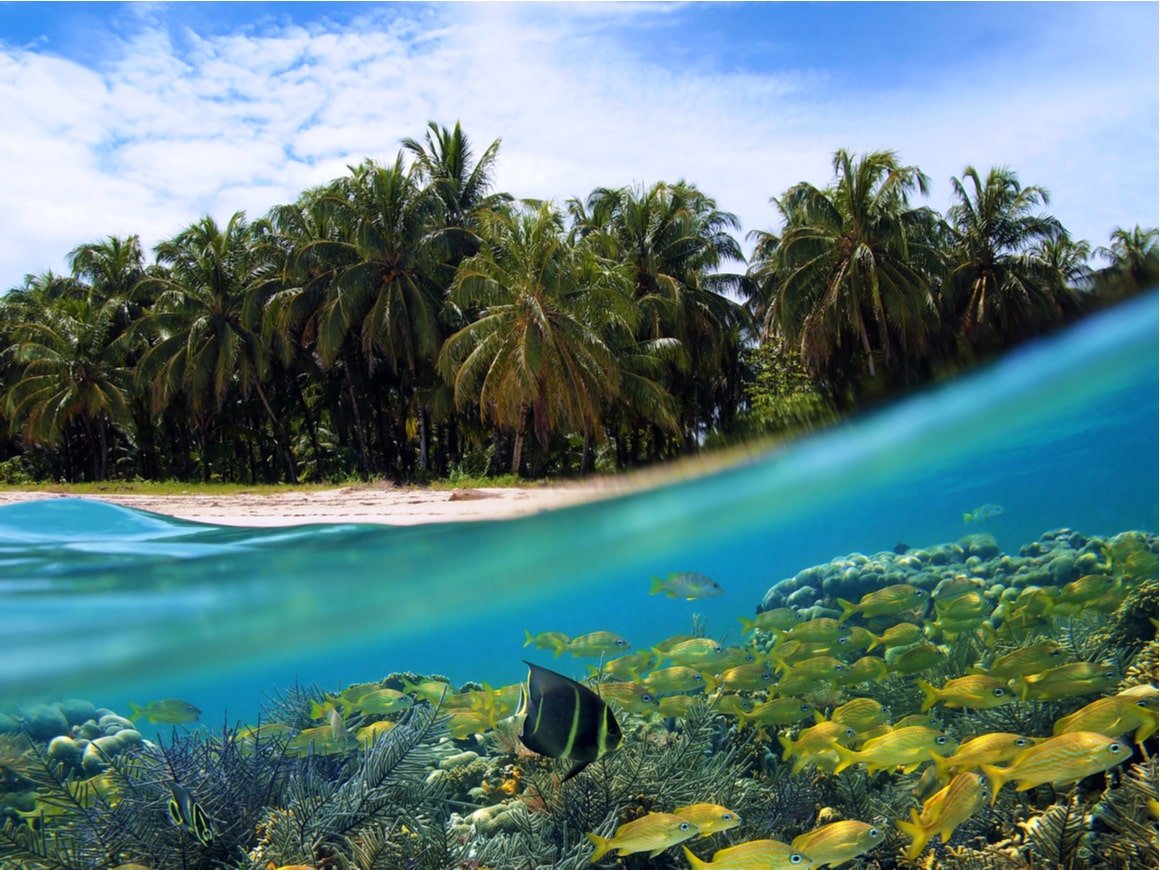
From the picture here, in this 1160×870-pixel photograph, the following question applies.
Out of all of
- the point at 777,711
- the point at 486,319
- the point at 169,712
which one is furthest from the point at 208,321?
the point at 777,711

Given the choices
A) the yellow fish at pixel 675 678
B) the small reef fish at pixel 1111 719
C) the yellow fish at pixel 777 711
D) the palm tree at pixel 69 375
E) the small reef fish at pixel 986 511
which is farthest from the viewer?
the palm tree at pixel 69 375

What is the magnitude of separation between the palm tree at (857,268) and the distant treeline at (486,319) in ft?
0.26

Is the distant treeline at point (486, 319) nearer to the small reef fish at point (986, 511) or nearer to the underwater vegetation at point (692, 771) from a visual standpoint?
the small reef fish at point (986, 511)

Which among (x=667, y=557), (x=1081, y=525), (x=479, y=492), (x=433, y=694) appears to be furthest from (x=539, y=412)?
(x=433, y=694)

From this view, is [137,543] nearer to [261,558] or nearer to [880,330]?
[261,558]

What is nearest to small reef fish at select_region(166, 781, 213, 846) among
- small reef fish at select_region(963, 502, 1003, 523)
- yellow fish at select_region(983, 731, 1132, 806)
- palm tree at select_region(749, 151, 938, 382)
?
yellow fish at select_region(983, 731, 1132, 806)

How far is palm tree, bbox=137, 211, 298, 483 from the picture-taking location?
27.5 m

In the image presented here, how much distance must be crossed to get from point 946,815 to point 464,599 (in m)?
9.12

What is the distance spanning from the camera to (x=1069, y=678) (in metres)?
4.15

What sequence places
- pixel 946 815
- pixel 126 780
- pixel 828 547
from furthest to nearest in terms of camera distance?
pixel 828 547 < pixel 126 780 < pixel 946 815

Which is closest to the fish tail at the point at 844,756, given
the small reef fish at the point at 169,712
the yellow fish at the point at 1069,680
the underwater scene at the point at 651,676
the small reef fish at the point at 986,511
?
the underwater scene at the point at 651,676

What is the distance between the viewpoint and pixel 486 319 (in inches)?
740

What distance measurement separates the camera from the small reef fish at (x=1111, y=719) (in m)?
3.69

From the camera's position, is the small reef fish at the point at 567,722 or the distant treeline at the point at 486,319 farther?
the distant treeline at the point at 486,319
